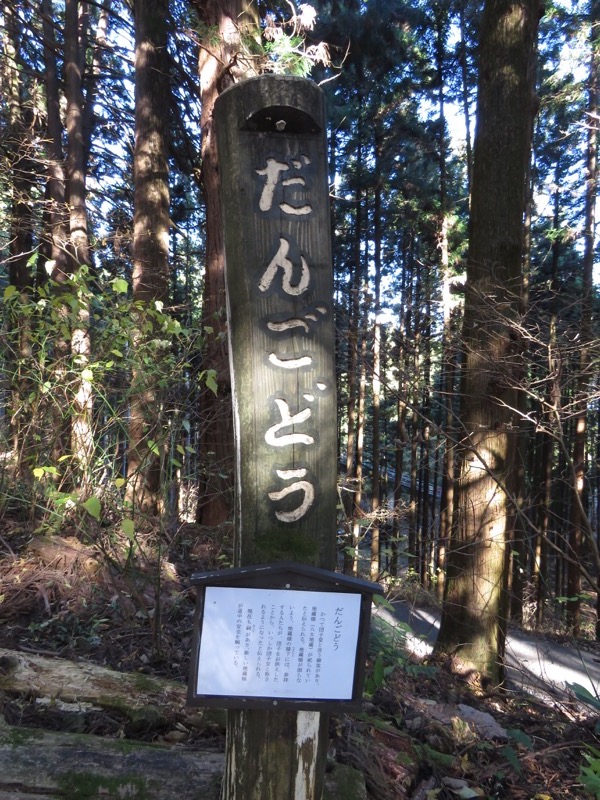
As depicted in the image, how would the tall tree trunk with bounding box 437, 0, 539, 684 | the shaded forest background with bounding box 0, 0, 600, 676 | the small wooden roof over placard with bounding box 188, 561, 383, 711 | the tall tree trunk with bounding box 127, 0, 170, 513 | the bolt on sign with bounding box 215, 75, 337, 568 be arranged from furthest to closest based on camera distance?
the tall tree trunk with bounding box 127, 0, 170, 513 < the tall tree trunk with bounding box 437, 0, 539, 684 < the shaded forest background with bounding box 0, 0, 600, 676 < the bolt on sign with bounding box 215, 75, 337, 568 < the small wooden roof over placard with bounding box 188, 561, 383, 711

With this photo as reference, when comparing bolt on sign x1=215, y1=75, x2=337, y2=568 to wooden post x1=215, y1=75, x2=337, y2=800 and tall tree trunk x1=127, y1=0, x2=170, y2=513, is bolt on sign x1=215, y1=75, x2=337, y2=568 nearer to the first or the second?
wooden post x1=215, y1=75, x2=337, y2=800

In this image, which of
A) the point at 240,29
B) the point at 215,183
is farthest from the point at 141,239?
the point at 240,29

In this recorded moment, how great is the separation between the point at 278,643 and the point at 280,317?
1.05 meters

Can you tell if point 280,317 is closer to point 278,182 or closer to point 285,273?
point 285,273

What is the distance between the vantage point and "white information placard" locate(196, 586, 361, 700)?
168cm

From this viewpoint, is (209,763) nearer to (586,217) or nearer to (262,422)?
(262,422)

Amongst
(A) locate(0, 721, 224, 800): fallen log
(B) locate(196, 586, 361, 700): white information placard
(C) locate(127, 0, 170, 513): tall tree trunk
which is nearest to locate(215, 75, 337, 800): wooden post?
(B) locate(196, 586, 361, 700): white information placard

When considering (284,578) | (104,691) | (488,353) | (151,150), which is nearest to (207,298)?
(151,150)

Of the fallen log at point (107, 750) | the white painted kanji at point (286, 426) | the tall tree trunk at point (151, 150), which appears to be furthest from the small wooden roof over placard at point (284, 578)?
the tall tree trunk at point (151, 150)

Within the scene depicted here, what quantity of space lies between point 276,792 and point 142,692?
130 centimetres

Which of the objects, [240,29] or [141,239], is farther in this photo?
[141,239]

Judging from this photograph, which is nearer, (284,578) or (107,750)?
(284,578)

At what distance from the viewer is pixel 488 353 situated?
4992 millimetres

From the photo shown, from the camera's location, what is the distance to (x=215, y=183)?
6.20 meters
